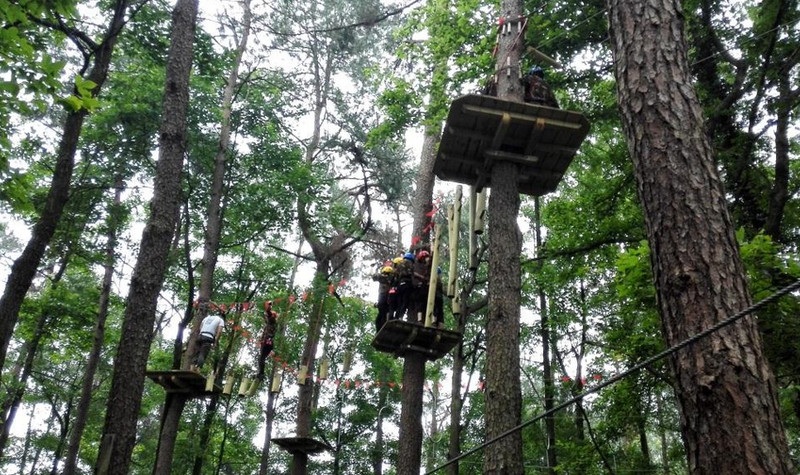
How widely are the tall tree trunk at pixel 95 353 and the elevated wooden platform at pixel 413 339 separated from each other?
699 cm

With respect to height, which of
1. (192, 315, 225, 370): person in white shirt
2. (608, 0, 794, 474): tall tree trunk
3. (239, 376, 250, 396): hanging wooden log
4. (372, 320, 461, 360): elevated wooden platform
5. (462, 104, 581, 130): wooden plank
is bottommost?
(608, 0, 794, 474): tall tree trunk

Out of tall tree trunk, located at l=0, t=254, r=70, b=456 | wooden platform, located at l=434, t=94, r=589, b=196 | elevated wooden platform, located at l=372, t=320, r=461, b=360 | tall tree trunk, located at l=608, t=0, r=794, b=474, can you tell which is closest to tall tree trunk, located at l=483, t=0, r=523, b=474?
→ wooden platform, located at l=434, t=94, r=589, b=196

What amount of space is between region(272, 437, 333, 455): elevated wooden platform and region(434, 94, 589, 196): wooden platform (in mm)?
5078

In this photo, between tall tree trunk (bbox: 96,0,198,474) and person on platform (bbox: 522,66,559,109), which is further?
person on platform (bbox: 522,66,559,109)

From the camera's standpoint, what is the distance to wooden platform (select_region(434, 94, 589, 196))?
595cm

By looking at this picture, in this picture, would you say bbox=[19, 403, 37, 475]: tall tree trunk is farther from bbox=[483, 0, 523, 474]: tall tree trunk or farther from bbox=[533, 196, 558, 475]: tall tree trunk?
bbox=[483, 0, 523, 474]: tall tree trunk

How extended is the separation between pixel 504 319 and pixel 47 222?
475 cm

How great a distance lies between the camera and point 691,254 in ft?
9.04

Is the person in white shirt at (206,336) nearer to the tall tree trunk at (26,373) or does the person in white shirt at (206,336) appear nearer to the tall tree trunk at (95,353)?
the tall tree trunk at (95,353)

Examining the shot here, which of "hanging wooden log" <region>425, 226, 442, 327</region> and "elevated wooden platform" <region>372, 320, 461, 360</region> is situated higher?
"hanging wooden log" <region>425, 226, 442, 327</region>

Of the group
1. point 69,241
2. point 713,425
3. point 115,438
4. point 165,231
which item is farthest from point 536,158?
point 69,241

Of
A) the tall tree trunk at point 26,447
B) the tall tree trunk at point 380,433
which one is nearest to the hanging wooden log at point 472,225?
the tall tree trunk at point 380,433

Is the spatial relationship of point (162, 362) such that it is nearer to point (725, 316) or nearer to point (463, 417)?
point (463, 417)

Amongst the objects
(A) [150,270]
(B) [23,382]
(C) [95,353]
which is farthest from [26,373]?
(A) [150,270]
